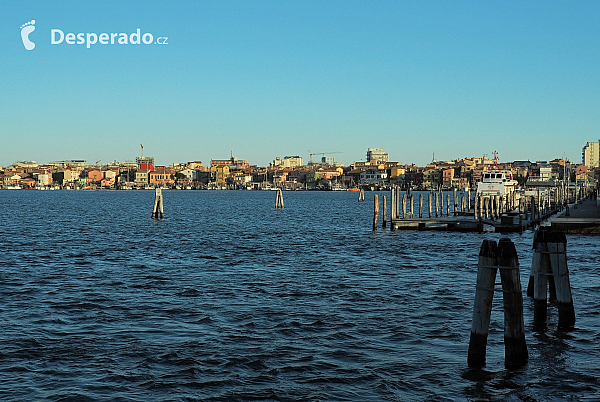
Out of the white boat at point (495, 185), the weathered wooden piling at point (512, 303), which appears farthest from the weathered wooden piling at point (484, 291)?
the white boat at point (495, 185)

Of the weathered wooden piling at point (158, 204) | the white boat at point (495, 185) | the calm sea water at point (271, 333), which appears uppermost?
the white boat at point (495, 185)

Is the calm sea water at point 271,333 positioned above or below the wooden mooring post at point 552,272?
below

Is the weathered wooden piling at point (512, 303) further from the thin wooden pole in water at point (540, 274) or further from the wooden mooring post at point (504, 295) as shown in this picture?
the thin wooden pole in water at point (540, 274)

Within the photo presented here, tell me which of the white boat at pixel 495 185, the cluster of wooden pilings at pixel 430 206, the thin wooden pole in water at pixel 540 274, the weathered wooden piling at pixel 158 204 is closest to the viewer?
the thin wooden pole in water at pixel 540 274

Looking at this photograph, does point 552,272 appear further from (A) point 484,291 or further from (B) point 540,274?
(A) point 484,291

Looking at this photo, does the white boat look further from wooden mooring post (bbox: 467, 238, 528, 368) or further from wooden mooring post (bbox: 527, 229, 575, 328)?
wooden mooring post (bbox: 467, 238, 528, 368)

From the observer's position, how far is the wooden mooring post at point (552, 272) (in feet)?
46.8

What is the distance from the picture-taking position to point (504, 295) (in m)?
12.1

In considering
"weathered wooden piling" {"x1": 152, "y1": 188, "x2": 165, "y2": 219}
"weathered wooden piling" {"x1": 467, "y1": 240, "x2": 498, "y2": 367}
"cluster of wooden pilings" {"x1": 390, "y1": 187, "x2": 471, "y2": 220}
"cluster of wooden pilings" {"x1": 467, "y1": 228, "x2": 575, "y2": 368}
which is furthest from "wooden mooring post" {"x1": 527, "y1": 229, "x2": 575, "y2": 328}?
"weathered wooden piling" {"x1": 152, "y1": 188, "x2": 165, "y2": 219}

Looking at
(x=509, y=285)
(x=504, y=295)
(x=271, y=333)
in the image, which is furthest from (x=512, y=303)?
(x=271, y=333)

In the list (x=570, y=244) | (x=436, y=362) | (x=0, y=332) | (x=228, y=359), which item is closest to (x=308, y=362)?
(x=228, y=359)

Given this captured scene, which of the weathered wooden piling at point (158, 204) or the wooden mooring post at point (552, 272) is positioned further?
the weathered wooden piling at point (158, 204)

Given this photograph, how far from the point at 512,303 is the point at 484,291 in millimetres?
539

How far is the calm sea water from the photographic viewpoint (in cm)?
1208
